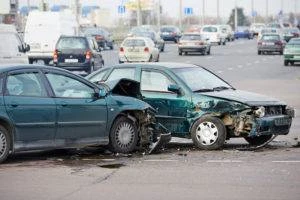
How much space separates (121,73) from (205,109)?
1717 mm

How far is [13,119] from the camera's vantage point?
1117 centimetres

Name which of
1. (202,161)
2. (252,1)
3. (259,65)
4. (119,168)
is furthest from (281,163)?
(252,1)

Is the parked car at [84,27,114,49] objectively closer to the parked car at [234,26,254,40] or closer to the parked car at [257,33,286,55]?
the parked car at [257,33,286,55]

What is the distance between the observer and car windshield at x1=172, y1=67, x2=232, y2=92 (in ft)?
44.3

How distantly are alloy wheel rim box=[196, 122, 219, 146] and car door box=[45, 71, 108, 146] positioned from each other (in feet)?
5.22

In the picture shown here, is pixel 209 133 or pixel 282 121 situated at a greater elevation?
pixel 282 121

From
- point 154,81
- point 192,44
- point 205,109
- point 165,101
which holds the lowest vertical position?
point 192,44

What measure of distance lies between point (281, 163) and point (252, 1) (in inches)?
6232

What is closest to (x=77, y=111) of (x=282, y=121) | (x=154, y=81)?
(x=154, y=81)

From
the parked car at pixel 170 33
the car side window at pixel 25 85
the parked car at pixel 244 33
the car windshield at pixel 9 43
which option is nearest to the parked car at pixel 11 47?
the car windshield at pixel 9 43

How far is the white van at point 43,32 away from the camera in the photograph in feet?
135

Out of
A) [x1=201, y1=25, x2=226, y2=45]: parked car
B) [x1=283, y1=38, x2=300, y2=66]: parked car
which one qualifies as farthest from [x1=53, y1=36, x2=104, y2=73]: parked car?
[x1=201, y1=25, x2=226, y2=45]: parked car

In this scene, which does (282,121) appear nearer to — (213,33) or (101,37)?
(101,37)

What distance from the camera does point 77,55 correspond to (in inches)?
1362
